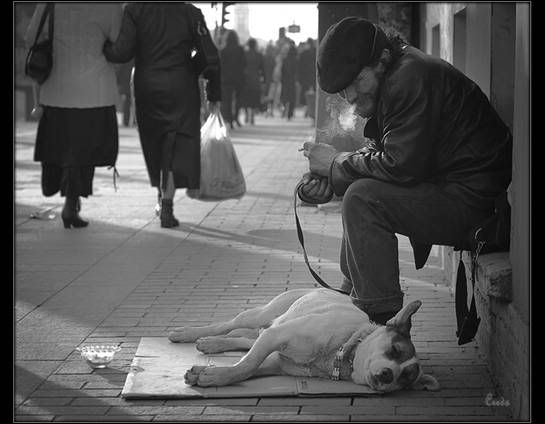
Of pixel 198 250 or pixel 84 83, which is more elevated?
pixel 84 83

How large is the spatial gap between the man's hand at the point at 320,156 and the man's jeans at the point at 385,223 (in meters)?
0.32

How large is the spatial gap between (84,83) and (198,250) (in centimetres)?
190

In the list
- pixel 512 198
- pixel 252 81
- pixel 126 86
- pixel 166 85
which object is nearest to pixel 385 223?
pixel 512 198

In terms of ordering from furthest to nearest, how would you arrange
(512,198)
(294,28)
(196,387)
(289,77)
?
(289,77)
(294,28)
(196,387)
(512,198)

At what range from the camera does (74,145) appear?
9914 millimetres

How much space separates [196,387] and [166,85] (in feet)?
17.4

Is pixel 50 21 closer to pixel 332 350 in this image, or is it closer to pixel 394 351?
pixel 332 350

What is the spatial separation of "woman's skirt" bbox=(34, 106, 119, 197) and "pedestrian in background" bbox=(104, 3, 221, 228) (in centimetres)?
33

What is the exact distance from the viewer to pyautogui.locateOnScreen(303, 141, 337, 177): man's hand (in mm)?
5719

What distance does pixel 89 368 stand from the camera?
548cm

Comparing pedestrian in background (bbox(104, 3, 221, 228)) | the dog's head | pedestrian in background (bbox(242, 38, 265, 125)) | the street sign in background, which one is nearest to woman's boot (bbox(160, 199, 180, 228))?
pedestrian in background (bbox(104, 3, 221, 228))

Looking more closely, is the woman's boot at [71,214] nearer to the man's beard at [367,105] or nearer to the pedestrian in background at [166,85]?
the pedestrian in background at [166,85]
